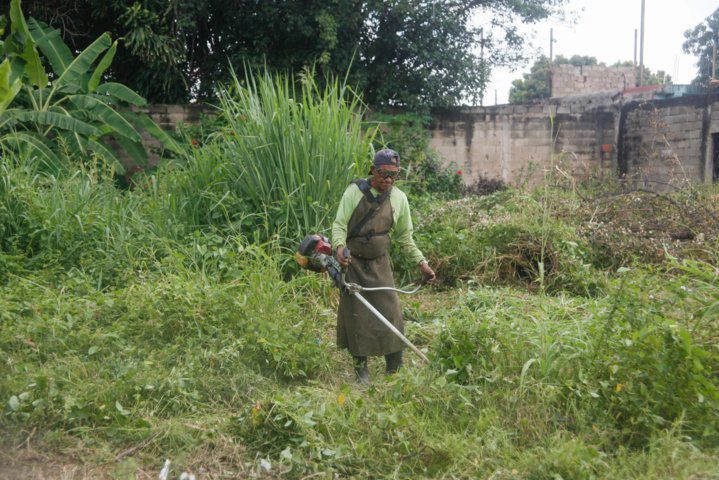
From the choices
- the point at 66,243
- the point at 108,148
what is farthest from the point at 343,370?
the point at 108,148

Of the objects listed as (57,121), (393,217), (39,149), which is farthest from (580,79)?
(393,217)

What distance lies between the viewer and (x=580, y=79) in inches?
1043

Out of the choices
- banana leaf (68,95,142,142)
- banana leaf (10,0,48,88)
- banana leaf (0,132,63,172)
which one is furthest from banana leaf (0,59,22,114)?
banana leaf (68,95,142,142)

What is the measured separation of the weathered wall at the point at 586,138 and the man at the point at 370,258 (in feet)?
26.5

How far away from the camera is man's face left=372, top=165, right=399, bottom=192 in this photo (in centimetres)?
432

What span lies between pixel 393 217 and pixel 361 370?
1036 millimetres

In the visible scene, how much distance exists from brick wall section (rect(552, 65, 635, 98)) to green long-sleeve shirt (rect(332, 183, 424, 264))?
2295cm

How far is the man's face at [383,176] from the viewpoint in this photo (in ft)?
14.2

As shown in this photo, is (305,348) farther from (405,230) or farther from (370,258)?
(405,230)

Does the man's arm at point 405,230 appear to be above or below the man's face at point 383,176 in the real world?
below

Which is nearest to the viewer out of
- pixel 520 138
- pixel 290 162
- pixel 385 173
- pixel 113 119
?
pixel 385 173

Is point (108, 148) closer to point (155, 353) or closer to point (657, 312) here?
point (155, 353)

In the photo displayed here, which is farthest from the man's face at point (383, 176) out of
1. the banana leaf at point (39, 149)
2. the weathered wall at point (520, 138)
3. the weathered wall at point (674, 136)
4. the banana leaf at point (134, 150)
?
the weathered wall at point (674, 136)

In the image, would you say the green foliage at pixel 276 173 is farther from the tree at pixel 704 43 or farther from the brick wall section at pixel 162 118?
the tree at pixel 704 43
